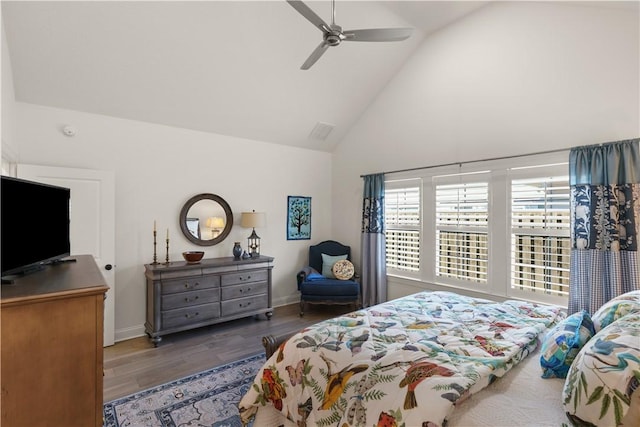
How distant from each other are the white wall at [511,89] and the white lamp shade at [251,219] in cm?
189

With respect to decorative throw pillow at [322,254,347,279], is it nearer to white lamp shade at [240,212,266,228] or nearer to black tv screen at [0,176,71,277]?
white lamp shade at [240,212,266,228]

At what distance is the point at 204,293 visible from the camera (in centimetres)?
381

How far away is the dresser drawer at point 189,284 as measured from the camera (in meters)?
3.56

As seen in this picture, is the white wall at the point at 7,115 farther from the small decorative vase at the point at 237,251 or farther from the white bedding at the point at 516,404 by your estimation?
the white bedding at the point at 516,404

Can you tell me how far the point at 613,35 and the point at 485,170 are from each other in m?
1.57

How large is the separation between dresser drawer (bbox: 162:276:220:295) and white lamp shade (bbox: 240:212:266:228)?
0.84m

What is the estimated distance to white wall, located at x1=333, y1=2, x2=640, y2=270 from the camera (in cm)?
286

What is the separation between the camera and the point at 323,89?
434 cm

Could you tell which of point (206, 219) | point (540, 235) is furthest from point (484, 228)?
point (206, 219)

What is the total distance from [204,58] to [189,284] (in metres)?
2.56

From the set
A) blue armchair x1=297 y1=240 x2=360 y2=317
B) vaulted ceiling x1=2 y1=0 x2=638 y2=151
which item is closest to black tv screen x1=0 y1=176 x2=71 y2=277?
vaulted ceiling x1=2 y1=0 x2=638 y2=151

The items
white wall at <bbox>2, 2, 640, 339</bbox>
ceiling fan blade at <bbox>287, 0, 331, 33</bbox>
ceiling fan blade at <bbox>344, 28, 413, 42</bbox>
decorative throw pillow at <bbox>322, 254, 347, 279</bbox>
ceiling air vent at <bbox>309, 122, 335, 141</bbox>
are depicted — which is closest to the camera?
ceiling fan blade at <bbox>287, 0, 331, 33</bbox>

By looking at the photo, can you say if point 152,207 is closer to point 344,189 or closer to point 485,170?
point 344,189

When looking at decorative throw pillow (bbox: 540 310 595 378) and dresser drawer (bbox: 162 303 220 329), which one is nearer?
decorative throw pillow (bbox: 540 310 595 378)
